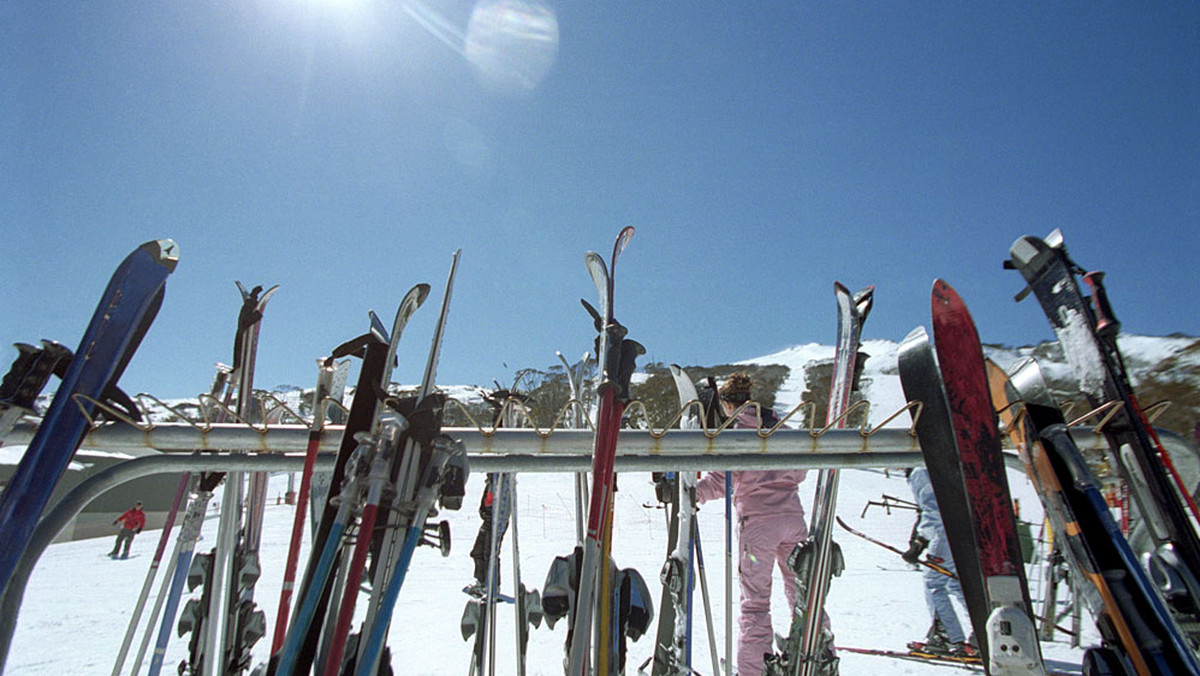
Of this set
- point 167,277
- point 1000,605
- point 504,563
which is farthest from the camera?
point 504,563

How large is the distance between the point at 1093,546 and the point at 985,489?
0.30 m

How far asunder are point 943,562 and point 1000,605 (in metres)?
3.88

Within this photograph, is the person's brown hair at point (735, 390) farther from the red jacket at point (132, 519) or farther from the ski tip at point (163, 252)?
the red jacket at point (132, 519)

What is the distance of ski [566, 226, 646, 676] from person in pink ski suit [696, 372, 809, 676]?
1.49 metres

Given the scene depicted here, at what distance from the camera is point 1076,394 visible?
7.06ft

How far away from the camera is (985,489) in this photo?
177 centimetres

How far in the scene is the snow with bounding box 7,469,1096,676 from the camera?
4.90m

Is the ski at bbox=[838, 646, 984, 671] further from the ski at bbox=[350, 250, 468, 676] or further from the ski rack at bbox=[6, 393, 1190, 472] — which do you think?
the ski at bbox=[350, 250, 468, 676]

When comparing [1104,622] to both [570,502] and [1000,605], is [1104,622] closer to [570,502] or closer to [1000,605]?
[1000,605]

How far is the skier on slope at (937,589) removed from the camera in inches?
191

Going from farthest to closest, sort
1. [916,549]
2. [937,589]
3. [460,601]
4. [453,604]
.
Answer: [460,601] → [453,604] → [916,549] → [937,589]

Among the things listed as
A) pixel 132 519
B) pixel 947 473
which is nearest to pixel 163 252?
pixel 947 473

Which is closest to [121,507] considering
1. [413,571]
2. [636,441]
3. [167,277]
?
[413,571]

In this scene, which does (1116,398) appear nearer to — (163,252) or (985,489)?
(985,489)
